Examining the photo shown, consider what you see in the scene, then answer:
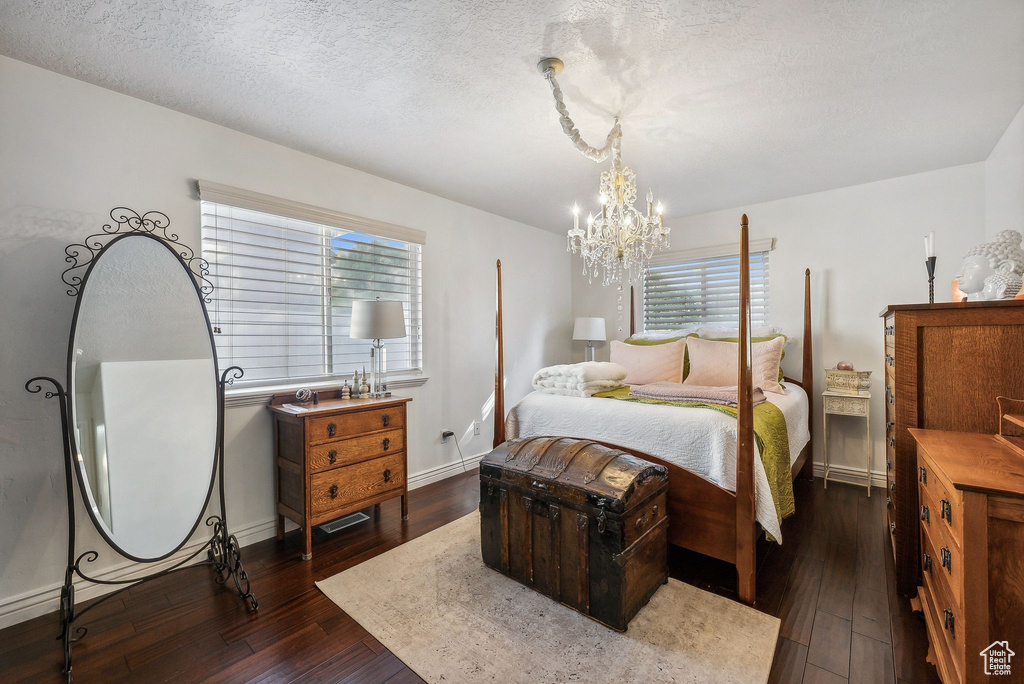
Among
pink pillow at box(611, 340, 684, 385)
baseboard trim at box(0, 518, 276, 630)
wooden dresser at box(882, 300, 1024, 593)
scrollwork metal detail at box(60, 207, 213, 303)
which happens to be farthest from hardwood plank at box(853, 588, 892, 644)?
scrollwork metal detail at box(60, 207, 213, 303)

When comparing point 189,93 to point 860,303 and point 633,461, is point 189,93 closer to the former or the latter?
point 633,461

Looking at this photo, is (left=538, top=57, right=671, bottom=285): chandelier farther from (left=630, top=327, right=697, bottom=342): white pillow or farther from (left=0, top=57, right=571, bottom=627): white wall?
(left=630, top=327, right=697, bottom=342): white pillow

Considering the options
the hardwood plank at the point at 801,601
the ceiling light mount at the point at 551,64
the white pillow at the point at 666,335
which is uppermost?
the ceiling light mount at the point at 551,64

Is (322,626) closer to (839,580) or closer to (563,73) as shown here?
(839,580)

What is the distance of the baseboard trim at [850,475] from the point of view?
11.1 ft

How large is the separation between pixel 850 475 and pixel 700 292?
6.37 ft

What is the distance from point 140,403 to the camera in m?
2.00

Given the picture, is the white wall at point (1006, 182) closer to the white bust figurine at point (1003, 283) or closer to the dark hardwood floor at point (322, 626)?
the white bust figurine at point (1003, 283)

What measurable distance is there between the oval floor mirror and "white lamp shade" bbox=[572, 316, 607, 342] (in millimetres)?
3295

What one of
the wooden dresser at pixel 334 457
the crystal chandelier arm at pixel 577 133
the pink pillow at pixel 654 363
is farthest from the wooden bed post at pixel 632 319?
the wooden dresser at pixel 334 457

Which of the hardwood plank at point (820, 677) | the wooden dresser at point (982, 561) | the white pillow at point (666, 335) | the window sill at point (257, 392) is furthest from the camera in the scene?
the white pillow at point (666, 335)

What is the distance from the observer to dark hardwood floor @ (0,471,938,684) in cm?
157

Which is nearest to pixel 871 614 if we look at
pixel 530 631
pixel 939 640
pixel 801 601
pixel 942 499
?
pixel 801 601

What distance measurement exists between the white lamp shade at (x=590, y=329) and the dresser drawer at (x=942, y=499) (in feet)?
9.79
